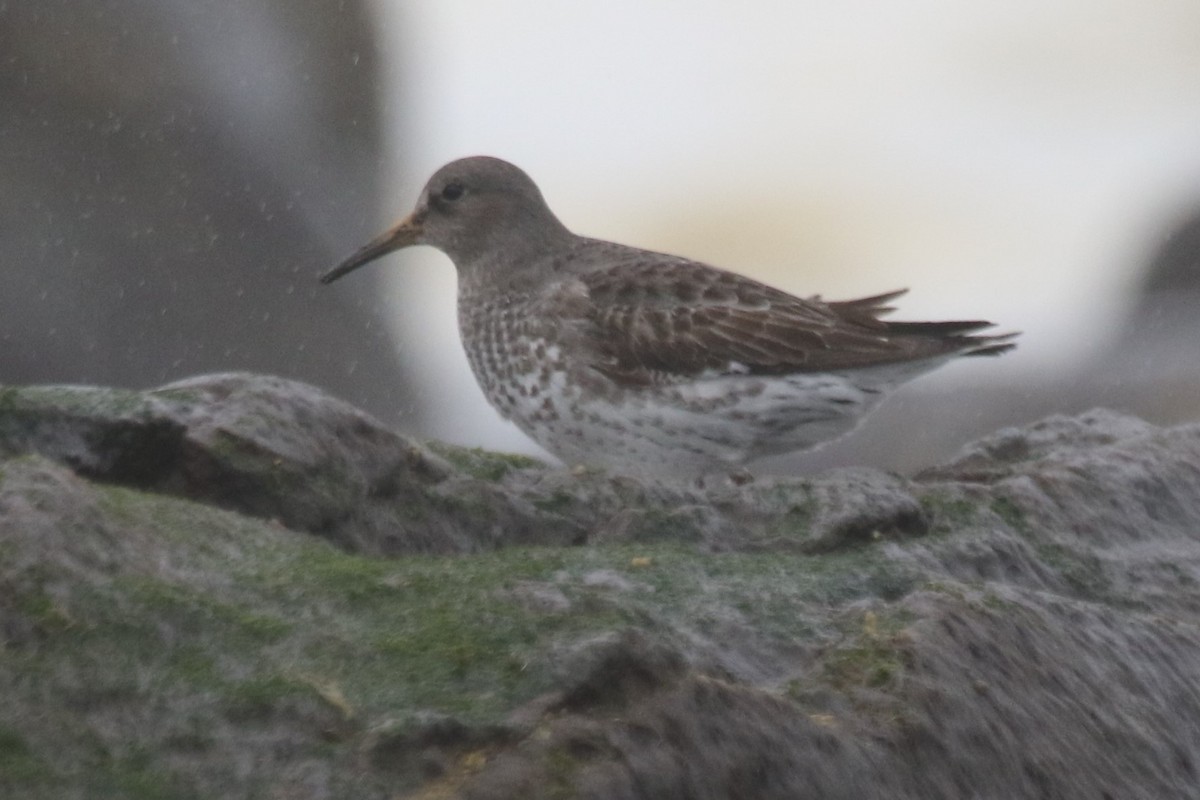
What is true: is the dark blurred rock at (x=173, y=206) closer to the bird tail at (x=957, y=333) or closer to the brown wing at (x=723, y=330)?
the brown wing at (x=723, y=330)

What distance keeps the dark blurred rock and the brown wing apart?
4.11 m

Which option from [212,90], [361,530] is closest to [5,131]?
[212,90]

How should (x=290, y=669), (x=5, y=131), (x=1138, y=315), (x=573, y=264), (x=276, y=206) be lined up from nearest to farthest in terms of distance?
(x=290, y=669) → (x=573, y=264) → (x=5, y=131) → (x=276, y=206) → (x=1138, y=315)

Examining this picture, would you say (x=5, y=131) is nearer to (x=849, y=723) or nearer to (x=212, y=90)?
(x=212, y=90)

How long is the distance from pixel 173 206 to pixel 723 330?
5.23 meters

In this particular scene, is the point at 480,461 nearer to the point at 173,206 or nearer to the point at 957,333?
the point at 957,333

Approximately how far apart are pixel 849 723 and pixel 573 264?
4.09 m

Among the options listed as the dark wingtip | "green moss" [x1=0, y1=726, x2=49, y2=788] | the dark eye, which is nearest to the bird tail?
the dark wingtip

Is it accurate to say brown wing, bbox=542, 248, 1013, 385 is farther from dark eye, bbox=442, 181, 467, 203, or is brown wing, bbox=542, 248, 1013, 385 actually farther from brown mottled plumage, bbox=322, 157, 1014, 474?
dark eye, bbox=442, 181, 467, 203

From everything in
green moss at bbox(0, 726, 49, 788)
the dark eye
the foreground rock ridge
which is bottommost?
green moss at bbox(0, 726, 49, 788)

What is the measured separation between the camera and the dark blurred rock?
991 cm

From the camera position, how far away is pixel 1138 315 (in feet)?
40.5

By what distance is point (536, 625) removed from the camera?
318 cm

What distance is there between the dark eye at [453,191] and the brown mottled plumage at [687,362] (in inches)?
32.7
